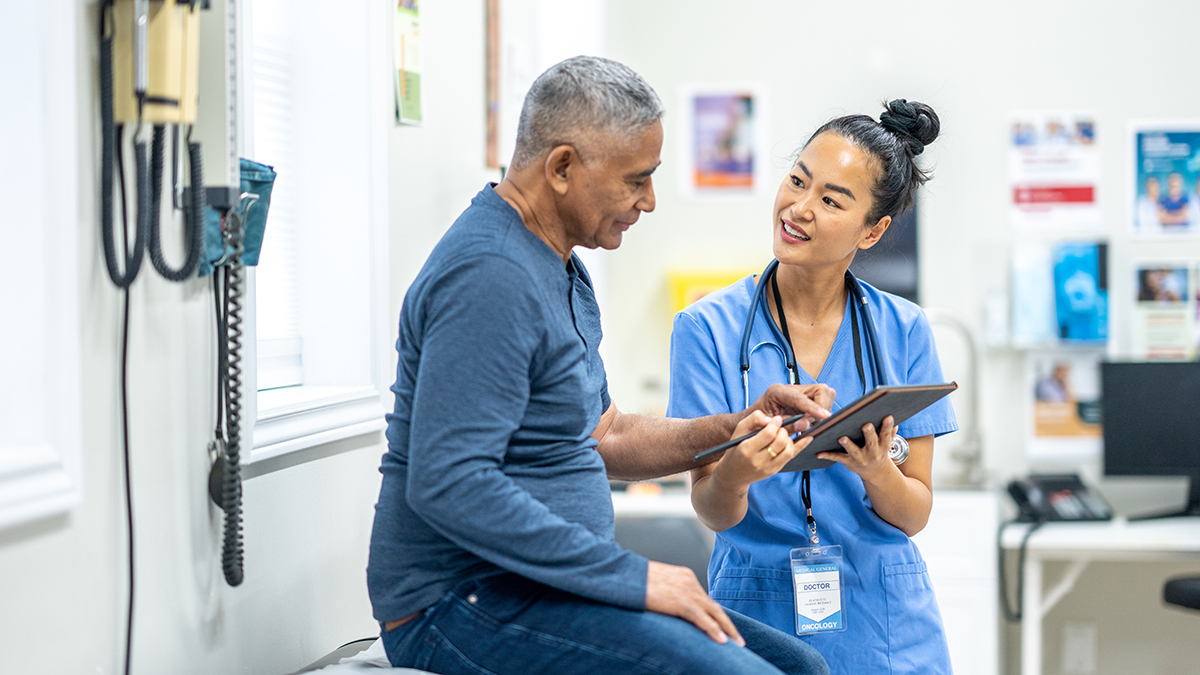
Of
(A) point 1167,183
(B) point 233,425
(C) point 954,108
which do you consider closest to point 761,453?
(B) point 233,425

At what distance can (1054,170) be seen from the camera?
334 cm

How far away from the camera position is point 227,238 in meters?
1.41

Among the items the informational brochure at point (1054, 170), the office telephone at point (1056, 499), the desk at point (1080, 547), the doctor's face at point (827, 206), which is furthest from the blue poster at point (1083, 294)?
the doctor's face at point (827, 206)

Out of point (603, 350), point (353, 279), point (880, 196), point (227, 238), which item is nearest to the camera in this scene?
point (227, 238)

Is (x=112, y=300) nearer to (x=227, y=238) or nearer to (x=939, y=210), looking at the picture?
(x=227, y=238)

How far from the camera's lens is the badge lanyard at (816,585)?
1518 mm

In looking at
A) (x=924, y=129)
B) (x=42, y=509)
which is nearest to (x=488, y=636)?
(x=42, y=509)

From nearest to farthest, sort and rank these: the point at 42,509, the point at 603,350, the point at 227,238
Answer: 1. the point at 42,509
2. the point at 227,238
3. the point at 603,350

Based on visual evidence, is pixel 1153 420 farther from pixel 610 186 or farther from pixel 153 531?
pixel 153 531

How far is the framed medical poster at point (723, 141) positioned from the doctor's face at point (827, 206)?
1931 millimetres

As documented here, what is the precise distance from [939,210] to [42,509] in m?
2.99

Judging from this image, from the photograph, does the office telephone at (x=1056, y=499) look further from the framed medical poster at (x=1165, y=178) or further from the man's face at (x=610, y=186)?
the man's face at (x=610, y=186)

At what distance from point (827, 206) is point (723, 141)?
201 cm

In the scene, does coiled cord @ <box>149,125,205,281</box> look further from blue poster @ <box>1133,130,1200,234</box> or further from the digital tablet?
blue poster @ <box>1133,130,1200,234</box>
